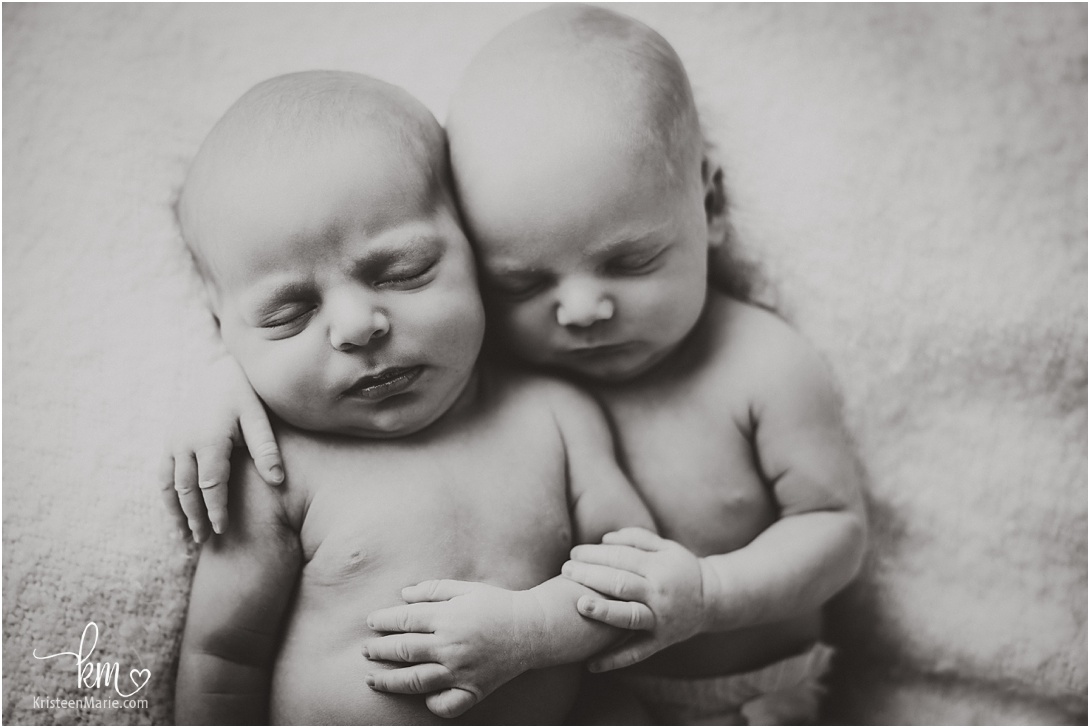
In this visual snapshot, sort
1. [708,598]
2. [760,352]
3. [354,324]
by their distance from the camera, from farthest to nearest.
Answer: [760,352], [708,598], [354,324]

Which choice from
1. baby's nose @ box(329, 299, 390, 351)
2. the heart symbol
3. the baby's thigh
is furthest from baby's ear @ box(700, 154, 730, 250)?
the heart symbol

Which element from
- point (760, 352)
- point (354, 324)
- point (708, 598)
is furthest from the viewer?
point (760, 352)

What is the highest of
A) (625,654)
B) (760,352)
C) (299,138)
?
(299,138)

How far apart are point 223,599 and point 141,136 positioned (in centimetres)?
54

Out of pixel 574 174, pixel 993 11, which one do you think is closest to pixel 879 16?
pixel 993 11

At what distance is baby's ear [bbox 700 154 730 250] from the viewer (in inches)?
41.3

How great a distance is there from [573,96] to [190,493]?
54 cm

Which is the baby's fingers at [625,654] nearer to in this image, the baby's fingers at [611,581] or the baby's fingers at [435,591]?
the baby's fingers at [611,581]

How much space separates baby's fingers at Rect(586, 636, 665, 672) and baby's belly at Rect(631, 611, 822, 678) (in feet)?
0.47

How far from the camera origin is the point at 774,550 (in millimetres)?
986

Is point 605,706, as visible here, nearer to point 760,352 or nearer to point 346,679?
point 346,679

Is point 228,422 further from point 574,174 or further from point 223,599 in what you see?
point 574,174

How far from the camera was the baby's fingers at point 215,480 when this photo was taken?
0.87 metres

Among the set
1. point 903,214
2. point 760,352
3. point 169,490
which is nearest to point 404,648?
point 169,490
